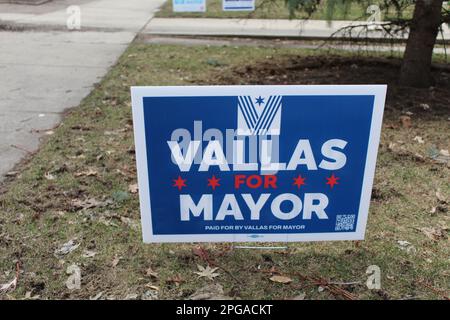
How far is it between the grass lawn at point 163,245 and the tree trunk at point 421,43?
1.00 m

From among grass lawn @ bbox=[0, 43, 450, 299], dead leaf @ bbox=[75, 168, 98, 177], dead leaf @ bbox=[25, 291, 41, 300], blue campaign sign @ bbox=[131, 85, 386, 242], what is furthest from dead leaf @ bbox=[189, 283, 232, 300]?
dead leaf @ bbox=[75, 168, 98, 177]

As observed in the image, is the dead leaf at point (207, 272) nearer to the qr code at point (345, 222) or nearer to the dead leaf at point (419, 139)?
the qr code at point (345, 222)

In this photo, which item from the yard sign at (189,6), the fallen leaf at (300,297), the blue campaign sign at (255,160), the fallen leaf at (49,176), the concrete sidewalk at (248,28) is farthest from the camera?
the yard sign at (189,6)

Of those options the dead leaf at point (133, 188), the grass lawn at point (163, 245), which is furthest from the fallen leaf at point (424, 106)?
the dead leaf at point (133, 188)

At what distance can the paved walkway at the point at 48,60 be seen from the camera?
5.40m

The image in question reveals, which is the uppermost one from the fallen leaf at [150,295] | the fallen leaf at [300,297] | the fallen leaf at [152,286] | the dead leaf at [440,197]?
the dead leaf at [440,197]

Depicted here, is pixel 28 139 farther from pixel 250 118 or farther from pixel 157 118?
pixel 250 118

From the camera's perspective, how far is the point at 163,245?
3.37m

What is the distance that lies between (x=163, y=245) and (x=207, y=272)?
0.43 m

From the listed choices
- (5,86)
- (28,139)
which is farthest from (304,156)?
(5,86)

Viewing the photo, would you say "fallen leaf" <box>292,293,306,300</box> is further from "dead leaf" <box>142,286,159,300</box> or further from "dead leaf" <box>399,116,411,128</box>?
"dead leaf" <box>399,116,411,128</box>

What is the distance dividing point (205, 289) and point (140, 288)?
38 centimetres

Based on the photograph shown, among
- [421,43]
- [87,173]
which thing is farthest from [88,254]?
[421,43]

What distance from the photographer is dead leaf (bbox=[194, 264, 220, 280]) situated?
10.0 feet
